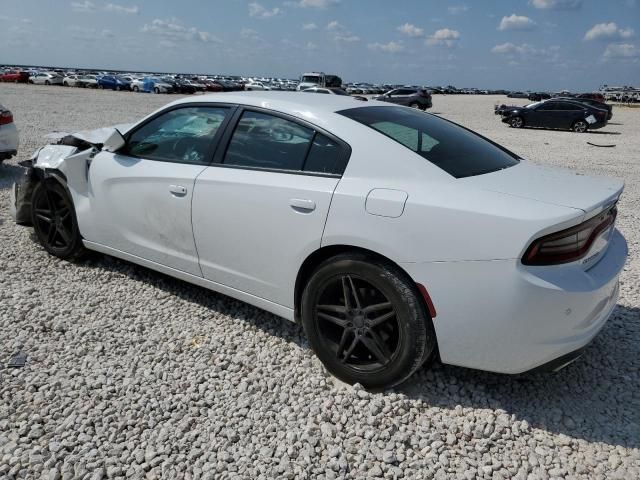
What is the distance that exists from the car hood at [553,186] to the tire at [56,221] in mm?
3265

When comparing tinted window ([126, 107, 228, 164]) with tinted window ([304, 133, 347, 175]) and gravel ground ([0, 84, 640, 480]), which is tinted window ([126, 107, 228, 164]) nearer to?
tinted window ([304, 133, 347, 175])

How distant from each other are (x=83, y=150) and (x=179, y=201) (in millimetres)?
1423

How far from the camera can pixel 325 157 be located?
277 centimetres

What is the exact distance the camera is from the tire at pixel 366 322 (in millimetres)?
2455

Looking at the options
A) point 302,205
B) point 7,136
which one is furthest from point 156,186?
point 7,136

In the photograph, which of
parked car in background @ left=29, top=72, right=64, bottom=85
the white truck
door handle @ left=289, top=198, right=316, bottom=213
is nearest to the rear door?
door handle @ left=289, top=198, right=316, bottom=213

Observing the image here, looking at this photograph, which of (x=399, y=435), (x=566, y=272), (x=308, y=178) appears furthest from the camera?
(x=308, y=178)

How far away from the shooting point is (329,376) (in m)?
2.88

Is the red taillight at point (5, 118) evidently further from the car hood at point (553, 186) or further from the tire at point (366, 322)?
the car hood at point (553, 186)

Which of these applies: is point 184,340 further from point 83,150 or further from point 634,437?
point 634,437

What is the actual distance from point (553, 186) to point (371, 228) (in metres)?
0.99

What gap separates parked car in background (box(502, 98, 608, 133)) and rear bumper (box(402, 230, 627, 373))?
21.3 m

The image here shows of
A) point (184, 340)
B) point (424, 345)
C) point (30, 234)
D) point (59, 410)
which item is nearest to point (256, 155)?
point (184, 340)

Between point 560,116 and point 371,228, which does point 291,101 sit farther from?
point 560,116
